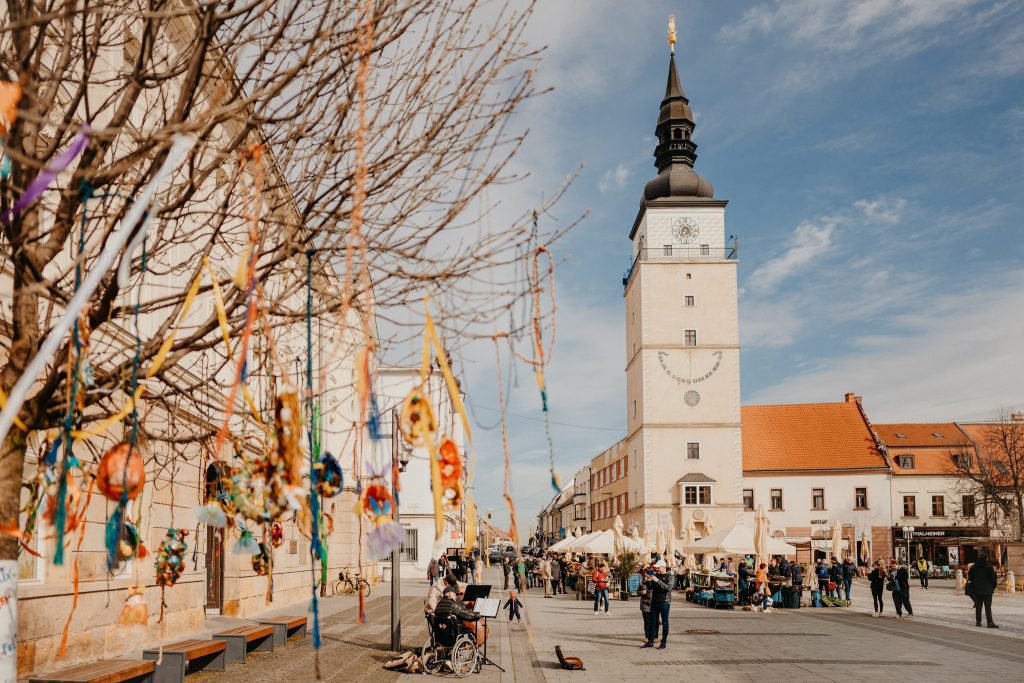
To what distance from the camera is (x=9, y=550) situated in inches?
222

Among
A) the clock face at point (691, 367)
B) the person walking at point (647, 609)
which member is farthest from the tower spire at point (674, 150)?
the person walking at point (647, 609)

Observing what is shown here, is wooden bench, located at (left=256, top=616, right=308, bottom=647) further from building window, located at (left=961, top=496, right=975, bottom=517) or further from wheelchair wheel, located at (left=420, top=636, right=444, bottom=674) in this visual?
building window, located at (left=961, top=496, right=975, bottom=517)

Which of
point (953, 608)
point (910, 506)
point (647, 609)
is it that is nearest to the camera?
Answer: point (647, 609)

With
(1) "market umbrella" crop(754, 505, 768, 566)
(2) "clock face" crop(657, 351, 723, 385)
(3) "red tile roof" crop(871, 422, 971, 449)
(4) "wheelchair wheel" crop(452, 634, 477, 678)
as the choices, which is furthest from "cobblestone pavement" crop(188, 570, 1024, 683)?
(3) "red tile roof" crop(871, 422, 971, 449)

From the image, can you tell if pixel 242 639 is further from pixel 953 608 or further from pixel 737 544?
pixel 953 608

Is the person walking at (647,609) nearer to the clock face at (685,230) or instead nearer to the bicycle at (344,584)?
the bicycle at (344,584)

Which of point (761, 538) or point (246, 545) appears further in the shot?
point (761, 538)

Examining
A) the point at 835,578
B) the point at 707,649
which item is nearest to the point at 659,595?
the point at 707,649

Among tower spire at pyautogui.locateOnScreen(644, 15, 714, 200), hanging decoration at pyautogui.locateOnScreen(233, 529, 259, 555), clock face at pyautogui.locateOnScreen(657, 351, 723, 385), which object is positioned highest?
tower spire at pyautogui.locateOnScreen(644, 15, 714, 200)

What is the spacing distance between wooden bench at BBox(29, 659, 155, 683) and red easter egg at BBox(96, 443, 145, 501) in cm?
477

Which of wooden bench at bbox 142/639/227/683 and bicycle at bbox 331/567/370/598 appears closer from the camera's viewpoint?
wooden bench at bbox 142/639/227/683

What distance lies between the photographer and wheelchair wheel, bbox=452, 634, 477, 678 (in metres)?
13.3

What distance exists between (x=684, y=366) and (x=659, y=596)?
4767 centimetres

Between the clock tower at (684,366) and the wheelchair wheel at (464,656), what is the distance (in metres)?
49.5
